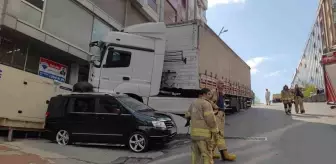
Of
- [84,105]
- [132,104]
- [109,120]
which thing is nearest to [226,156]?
[132,104]

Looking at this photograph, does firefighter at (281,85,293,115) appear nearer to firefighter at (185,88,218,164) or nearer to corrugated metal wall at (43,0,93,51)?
corrugated metal wall at (43,0,93,51)

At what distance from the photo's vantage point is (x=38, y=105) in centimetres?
919

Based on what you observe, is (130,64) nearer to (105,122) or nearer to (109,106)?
(109,106)

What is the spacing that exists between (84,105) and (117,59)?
2.00m

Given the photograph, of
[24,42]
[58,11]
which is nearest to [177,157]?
[24,42]

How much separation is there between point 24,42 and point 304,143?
35.7 ft

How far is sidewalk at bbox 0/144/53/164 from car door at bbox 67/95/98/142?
1.63 m

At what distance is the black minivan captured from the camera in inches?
295

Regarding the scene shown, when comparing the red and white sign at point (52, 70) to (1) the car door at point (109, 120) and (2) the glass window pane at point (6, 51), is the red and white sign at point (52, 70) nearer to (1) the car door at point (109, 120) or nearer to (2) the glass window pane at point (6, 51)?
(2) the glass window pane at point (6, 51)

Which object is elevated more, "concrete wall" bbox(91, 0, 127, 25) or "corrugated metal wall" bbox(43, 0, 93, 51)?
"concrete wall" bbox(91, 0, 127, 25)

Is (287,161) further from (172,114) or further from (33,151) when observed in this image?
(33,151)

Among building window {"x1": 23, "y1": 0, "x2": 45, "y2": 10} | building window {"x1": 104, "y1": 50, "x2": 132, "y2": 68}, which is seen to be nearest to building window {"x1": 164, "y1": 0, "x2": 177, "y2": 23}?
building window {"x1": 23, "y1": 0, "x2": 45, "y2": 10}

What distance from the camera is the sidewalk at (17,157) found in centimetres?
601

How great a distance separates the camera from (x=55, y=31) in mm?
12609
